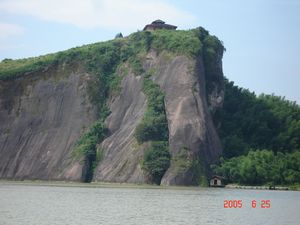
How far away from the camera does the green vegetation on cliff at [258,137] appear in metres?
102

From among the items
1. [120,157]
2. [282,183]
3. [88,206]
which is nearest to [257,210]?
[88,206]

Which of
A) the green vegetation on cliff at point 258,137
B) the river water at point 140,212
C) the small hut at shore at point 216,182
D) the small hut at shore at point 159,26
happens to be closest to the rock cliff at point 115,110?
the small hut at shore at point 216,182

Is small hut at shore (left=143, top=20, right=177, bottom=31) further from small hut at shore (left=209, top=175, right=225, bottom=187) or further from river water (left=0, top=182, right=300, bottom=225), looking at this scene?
river water (left=0, top=182, right=300, bottom=225)

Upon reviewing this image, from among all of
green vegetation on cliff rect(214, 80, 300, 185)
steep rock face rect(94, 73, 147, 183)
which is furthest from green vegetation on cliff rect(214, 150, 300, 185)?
steep rock face rect(94, 73, 147, 183)

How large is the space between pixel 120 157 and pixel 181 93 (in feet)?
55.6

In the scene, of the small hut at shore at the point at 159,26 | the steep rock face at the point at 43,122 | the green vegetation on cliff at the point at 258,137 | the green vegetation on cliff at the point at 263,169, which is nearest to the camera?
the green vegetation on cliff at the point at 263,169

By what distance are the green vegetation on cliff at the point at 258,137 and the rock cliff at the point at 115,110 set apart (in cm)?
429

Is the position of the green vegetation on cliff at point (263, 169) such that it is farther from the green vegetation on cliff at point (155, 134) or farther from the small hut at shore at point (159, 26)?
the small hut at shore at point (159, 26)

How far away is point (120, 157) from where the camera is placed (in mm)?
112688

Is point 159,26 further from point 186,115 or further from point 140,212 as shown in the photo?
point 140,212

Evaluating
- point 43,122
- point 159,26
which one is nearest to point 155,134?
point 43,122

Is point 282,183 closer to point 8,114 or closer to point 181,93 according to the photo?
point 181,93

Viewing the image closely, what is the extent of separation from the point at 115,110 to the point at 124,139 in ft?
45.3

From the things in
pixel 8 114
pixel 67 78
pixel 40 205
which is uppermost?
pixel 67 78
